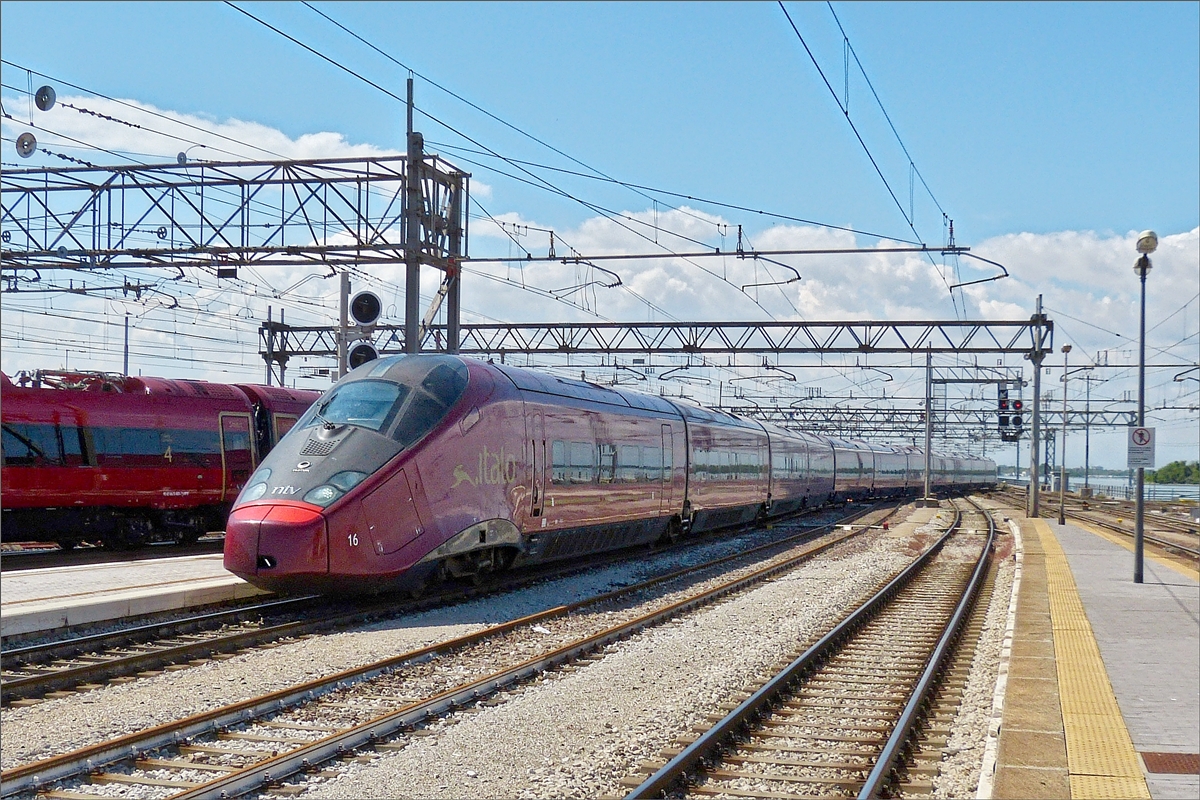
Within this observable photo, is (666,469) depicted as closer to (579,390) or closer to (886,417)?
(579,390)

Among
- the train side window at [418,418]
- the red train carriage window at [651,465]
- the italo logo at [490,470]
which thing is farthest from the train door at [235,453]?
the train side window at [418,418]

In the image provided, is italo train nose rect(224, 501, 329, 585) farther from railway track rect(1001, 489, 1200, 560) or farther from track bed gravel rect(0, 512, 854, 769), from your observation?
railway track rect(1001, 489, 1200, 560)

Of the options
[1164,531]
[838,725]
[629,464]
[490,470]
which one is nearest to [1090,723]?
[838,725]

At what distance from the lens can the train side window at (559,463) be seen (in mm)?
16750

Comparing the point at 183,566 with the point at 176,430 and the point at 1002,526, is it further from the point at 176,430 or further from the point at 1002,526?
the point at 1002,526

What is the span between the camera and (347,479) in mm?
12375

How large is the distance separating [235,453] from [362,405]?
984cm

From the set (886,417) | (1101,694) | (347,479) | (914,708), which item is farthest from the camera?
(886,417)

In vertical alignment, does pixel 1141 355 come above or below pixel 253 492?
above

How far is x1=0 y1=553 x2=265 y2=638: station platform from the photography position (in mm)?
11367

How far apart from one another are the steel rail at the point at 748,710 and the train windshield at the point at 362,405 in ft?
18.0

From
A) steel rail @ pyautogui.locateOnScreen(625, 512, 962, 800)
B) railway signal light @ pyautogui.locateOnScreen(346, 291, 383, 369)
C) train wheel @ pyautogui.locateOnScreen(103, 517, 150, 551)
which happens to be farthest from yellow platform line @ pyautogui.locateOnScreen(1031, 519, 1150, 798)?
train wheel @ pyautogui.locateOnScreen(103, 517, 150, 551)

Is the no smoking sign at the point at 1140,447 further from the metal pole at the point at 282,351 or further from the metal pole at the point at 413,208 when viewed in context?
the metal pole at the point at 282,351

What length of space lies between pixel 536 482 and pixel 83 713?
839 cm
